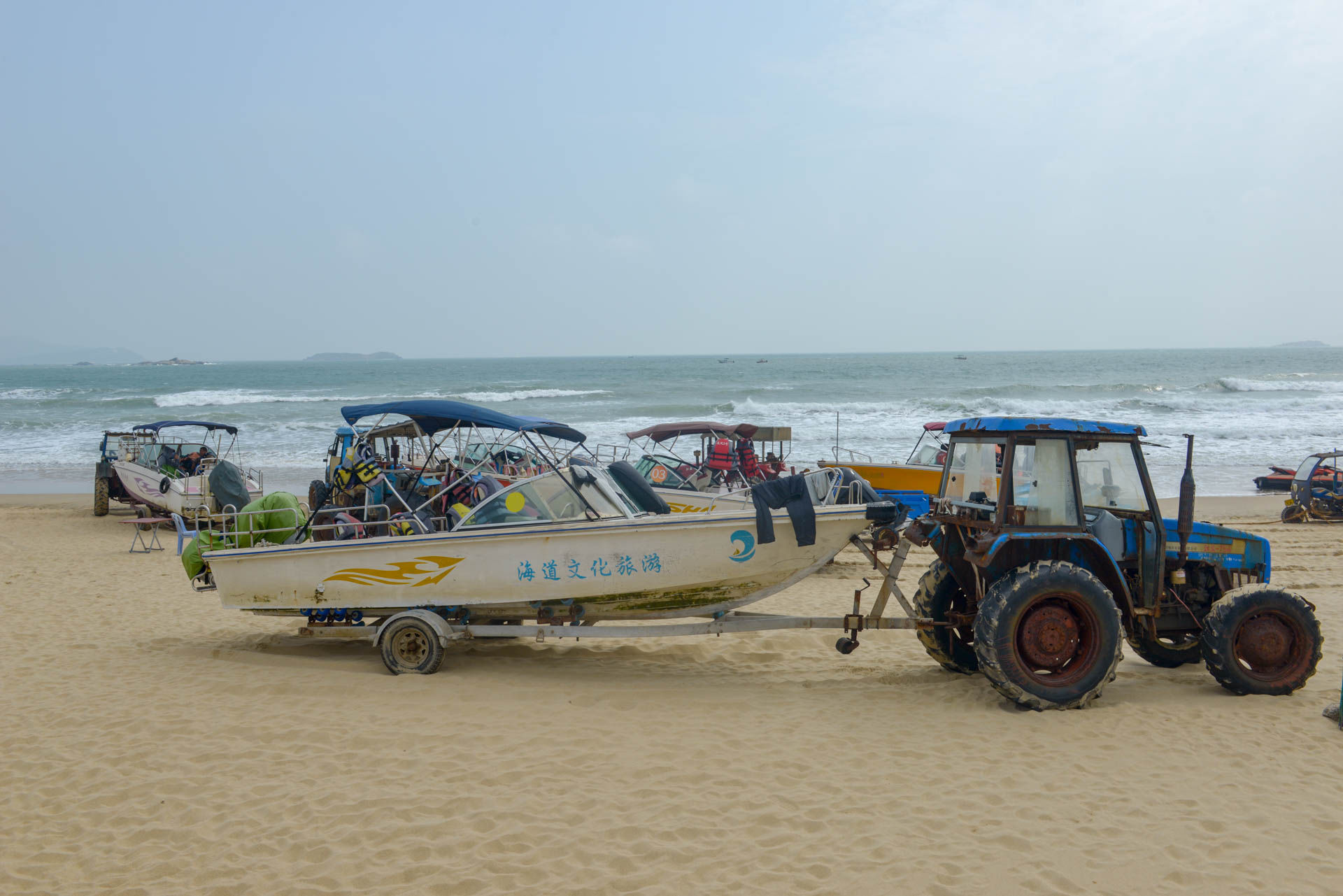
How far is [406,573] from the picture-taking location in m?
6.48

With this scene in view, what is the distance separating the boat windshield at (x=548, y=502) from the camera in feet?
20.9

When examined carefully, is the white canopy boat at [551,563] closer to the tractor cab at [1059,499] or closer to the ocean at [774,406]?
the tractor cab at [1059,499]

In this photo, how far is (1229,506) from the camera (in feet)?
56.7

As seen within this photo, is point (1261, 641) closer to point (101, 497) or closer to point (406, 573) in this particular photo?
point (406, 573)

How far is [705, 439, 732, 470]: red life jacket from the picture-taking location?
1315 centimetres

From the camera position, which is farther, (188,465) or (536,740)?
(188,465)

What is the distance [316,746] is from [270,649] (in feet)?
8.64

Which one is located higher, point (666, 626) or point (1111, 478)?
point (1111, 478)

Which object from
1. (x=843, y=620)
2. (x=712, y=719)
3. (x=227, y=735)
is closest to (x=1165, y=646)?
(x=843, y=620)

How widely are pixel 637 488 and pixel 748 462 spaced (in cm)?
657

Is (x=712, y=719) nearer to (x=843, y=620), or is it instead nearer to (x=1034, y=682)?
(x=843, y=620)

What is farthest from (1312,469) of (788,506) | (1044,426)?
(788,506)

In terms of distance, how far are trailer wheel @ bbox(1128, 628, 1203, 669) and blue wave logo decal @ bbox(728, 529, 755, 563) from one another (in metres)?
2.94

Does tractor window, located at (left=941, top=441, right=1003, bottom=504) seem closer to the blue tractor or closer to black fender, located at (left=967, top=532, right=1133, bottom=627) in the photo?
the blue tractor
